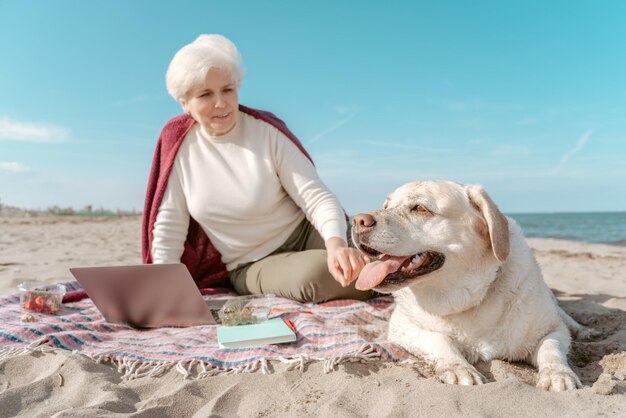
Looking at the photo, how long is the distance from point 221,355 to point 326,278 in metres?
1.29

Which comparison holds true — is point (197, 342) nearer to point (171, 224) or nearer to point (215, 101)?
point (171, 224)

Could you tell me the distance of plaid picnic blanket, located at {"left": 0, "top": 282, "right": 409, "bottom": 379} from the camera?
2.47 m

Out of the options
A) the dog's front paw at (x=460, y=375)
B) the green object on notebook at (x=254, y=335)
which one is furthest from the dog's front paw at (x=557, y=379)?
the green object on notebook at (x=254, y=335)

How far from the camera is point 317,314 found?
341 centimetres

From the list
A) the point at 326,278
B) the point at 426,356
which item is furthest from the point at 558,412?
the point at 326,278

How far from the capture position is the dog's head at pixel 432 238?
2.31m

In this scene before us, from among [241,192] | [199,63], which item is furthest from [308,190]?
[199,63]

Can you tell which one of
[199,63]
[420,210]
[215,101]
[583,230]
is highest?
[199,63]

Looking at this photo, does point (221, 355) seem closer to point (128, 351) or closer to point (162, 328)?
point (128, 351)

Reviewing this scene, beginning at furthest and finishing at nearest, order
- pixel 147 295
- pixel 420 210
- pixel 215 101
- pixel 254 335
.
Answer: pixel 215 101 < pixel 147 295 < pixel 254 335 < pixel 420 210

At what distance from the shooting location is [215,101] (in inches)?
146

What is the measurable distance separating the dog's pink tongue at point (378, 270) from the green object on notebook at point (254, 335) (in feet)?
2.03

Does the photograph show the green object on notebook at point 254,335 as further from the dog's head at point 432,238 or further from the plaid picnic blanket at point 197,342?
the dog's head at point 432,238

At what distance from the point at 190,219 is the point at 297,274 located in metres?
1.15
